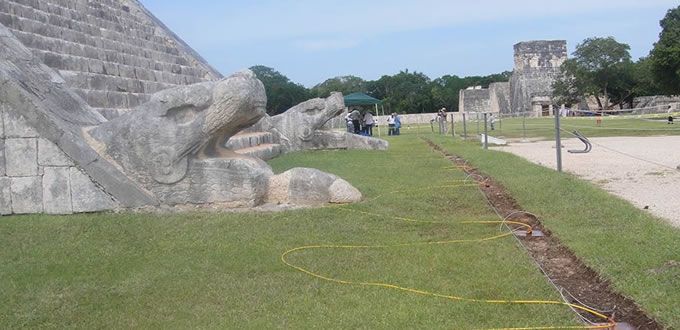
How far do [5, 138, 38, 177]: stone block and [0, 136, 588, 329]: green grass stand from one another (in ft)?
1.66

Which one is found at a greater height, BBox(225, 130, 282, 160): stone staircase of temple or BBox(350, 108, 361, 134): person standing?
BBox(350, 108, 361, 134): person standing

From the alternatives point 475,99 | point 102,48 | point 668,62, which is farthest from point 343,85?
point 102,48

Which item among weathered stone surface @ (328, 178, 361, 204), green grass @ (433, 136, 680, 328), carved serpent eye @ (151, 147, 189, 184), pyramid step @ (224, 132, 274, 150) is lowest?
green grass @ (433, 136, 680, 328)

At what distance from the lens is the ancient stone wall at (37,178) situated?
6359mm

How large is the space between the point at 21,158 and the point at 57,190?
462 mm

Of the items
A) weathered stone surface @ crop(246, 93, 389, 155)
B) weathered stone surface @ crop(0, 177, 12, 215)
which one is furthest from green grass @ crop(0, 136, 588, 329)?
weathered stone surface @ crop(246, 93, 389, 155)

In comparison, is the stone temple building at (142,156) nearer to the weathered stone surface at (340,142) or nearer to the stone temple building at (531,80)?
the weathered stone surface at (340,142)

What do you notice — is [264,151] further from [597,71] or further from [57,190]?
[597,71]

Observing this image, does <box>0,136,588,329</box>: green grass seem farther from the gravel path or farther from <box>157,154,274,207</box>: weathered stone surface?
the gravel path

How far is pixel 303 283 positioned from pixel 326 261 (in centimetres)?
51

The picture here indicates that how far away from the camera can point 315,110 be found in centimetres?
1616

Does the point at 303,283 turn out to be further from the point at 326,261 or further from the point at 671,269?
the point at 671,269

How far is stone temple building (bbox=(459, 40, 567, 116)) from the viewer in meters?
57.2

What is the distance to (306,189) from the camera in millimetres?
6816
